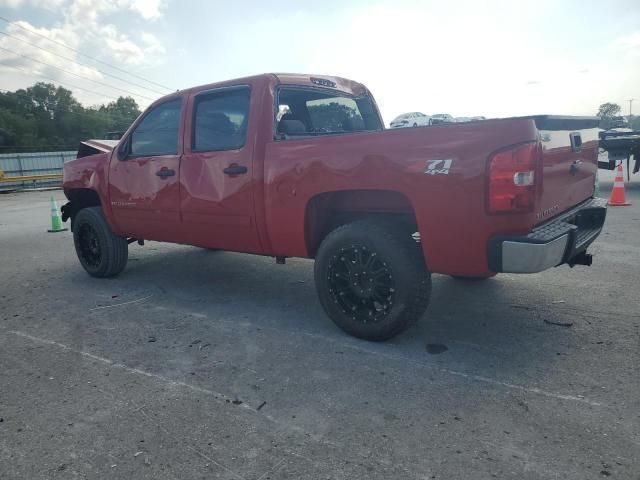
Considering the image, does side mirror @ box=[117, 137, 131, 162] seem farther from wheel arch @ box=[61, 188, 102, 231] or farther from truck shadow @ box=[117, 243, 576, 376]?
truck shadow @ box=[117, 243, 576, 376]

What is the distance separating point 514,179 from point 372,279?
1188 mm

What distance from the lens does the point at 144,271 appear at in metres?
5.92

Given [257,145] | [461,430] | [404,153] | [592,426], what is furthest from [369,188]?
[592,426]

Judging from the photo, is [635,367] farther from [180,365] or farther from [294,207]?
[180,365]

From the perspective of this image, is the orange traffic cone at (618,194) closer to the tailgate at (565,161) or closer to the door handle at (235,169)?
the tailgate at (565,161)

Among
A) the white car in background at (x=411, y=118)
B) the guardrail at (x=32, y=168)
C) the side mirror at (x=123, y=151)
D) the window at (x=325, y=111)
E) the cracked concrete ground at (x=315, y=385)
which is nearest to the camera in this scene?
the cracked concrete ground at (x=315, y=385)

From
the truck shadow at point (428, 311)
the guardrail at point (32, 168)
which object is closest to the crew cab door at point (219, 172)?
the truck shadow at point (428, 311)

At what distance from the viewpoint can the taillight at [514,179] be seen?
2.66m

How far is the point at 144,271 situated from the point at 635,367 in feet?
16.8

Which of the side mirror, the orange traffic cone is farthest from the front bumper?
the orange traffic cone

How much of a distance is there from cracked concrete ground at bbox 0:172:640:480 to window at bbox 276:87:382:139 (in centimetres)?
169

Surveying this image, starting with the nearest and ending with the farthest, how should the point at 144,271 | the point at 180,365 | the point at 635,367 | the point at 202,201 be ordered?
the point at 635,367
the point at 180,365
the point at 202,201
the point at 144,271

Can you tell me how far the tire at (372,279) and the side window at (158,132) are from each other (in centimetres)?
204

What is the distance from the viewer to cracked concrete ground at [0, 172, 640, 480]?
219 cm
